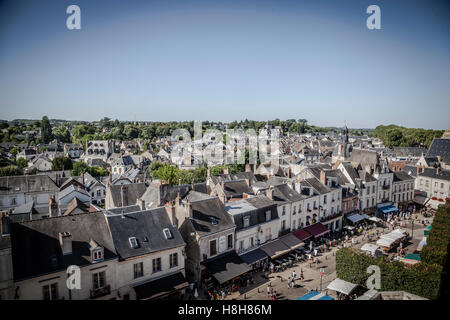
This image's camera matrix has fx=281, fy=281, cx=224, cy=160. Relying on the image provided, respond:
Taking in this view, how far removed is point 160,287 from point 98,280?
4.56m

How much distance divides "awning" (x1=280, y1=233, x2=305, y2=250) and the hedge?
651cm

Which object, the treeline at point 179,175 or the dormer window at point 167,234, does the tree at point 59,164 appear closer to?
the treeline at point 179,175

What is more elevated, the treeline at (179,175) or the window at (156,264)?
the treeline at (179,175)

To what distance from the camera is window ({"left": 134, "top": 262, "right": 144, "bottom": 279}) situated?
70.9ft

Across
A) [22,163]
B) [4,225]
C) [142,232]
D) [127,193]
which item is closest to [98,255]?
[142,232]

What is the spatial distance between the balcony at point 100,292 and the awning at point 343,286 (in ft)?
59.5

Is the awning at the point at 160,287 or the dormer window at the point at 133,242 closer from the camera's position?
the awning at the point at 160,287

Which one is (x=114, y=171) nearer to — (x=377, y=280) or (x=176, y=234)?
(x=176, y=234)

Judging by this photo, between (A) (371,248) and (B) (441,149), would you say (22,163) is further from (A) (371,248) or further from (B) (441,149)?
(B) (441,149)

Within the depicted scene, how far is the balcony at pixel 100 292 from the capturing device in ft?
63.6

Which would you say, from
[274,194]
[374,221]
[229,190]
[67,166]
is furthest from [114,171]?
[374,221]

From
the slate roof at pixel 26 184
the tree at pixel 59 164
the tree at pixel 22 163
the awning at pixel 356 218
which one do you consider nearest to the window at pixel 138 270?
the awning at pixel 356 218

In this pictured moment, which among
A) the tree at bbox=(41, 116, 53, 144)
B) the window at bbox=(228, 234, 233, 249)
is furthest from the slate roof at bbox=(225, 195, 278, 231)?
the tree at bbox=(41, 116, 53, 144)
